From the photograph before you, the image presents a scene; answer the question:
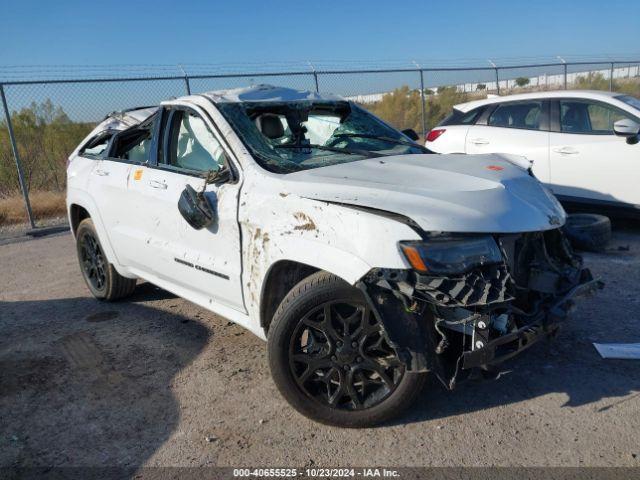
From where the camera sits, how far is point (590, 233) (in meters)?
6.03

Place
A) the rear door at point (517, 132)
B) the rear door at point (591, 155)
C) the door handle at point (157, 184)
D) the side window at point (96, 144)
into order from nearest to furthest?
the door handle at point (157, 184)
the side window at point (96, 144)
the rear door at point (591, 155)
the rear door at point (517, 132)

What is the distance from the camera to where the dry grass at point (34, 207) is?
10.5m

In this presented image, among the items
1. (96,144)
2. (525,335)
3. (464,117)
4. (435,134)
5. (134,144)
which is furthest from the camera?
(435,134)

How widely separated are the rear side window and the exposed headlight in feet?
18.1

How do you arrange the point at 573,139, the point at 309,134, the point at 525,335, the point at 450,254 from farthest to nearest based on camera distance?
the point at 573,139
the point at 309,134
the point at 525,335
the point at 450,254

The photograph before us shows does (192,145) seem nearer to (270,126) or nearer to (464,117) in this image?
(270,126)

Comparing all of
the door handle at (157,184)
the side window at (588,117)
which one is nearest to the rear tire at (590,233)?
the side window at (588,117)

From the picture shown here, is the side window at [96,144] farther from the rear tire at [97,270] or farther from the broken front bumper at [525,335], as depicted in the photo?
the broken front bumper at [525,335]

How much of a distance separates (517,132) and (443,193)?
4950 millimetres

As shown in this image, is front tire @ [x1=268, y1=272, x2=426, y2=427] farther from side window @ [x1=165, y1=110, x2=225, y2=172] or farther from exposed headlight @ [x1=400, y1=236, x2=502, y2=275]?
side window @ [x1=165, y1=110, x2=225, y2=172]

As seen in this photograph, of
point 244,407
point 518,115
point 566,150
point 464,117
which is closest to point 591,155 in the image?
point 566,150

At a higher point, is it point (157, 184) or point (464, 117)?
point (157, 184)

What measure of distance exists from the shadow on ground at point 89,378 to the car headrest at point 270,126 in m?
1.67

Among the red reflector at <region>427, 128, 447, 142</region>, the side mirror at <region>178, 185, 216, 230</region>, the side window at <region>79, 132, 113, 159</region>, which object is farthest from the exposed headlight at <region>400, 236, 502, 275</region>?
the red reflector at <region>427, 128, 447, 142</region>
